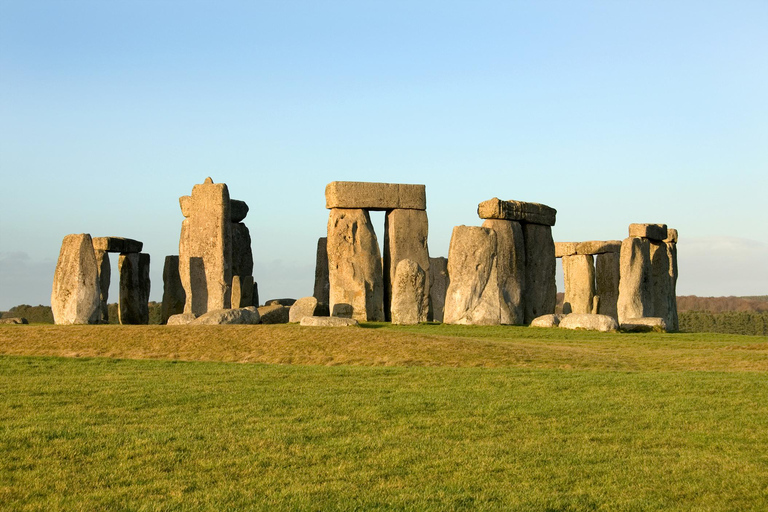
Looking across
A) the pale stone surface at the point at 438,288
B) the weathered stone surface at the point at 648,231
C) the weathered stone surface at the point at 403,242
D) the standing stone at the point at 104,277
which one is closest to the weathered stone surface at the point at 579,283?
the pale stone surface at the point at 438,288

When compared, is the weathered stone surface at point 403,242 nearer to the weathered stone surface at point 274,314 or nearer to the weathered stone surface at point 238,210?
the weathered stone surface at point 274,314

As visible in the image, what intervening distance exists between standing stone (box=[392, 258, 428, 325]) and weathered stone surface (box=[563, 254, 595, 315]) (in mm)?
10606

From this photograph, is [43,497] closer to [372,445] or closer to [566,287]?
[372,445]

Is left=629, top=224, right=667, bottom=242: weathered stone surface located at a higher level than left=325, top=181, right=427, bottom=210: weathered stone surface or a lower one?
lower

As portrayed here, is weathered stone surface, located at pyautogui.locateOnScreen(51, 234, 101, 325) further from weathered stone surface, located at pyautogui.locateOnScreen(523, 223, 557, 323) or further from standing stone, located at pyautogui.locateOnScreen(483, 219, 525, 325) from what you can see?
weathered stone surface, located at pyautogui.locateOnScreen(523, 223, 557, 323)

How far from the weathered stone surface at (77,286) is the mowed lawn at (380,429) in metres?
4.86

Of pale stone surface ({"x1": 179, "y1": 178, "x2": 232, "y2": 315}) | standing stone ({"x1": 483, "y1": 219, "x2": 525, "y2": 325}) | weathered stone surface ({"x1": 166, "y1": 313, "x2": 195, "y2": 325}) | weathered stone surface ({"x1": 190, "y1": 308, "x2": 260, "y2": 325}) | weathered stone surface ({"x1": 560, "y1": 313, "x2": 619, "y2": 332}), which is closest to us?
weathered stone surface ({"x1": 190, "y1": 308, "x2": 260, "y2": 325})

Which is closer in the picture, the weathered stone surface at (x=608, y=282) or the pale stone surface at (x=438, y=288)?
the pale stone surface at (x=438, y=288)

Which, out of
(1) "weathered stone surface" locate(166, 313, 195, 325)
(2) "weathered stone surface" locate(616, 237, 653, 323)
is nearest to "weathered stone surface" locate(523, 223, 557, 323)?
(2) "weathered stone surface" locate(616, 237, 653, 323)

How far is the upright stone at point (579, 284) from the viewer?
31.7 metres

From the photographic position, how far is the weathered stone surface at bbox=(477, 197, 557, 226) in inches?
942

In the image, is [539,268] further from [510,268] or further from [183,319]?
[183,319]

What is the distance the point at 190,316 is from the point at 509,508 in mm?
14913

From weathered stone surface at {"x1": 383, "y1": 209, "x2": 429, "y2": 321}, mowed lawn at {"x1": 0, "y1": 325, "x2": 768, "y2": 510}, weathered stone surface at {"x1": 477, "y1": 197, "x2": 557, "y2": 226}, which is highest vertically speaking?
weathered stone surface at {"x1": 477, "y1": 197, "x2": 557, "y2": 226}
